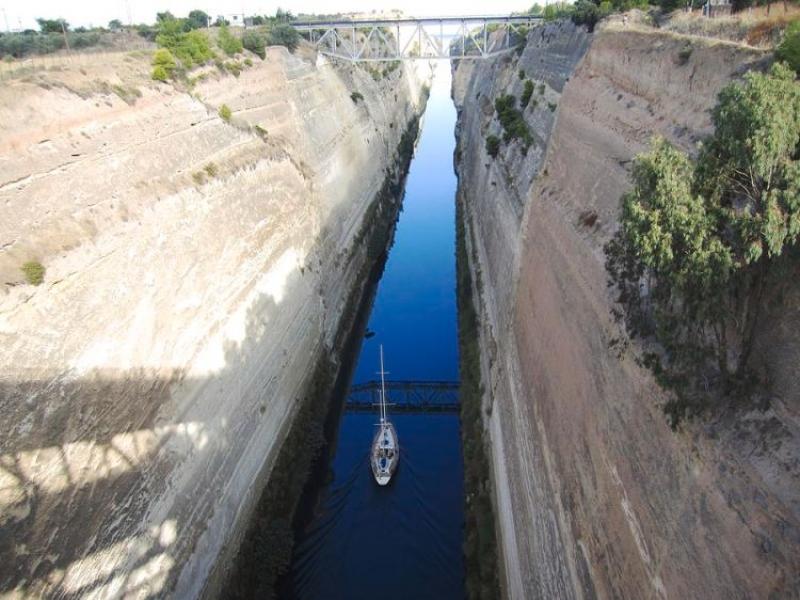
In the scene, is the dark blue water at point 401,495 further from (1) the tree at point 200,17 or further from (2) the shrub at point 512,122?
(1) the tree at point 200,17

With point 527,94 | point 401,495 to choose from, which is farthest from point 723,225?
point 527,94

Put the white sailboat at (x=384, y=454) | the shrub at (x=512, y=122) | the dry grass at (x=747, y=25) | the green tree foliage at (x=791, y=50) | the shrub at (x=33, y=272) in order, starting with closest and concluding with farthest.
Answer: the green tree foliage at (x=791, y=50) < the dry grass at (x=747, y=25) < the shrub at (x=33, y=272) < the white sailboat at (x=384, y=454) < the shrub at (x=512, y=122)

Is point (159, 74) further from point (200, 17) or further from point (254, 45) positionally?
point (200, 17)

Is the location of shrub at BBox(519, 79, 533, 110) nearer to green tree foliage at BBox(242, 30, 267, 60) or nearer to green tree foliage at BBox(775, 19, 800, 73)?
green tree foliage at BBox(242, 30, 267, 60)

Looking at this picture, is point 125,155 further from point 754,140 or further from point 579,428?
point 754,140

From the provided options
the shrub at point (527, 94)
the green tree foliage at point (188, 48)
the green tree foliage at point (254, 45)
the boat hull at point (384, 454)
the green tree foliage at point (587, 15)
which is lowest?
the boat hull at point (384, 454)

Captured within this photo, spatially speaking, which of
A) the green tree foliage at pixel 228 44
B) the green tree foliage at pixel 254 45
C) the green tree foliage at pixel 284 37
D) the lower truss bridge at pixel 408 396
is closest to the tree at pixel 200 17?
the green tree foliage at pixel 284 37

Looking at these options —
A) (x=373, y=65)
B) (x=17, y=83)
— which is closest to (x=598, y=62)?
(x=17, y=83)
